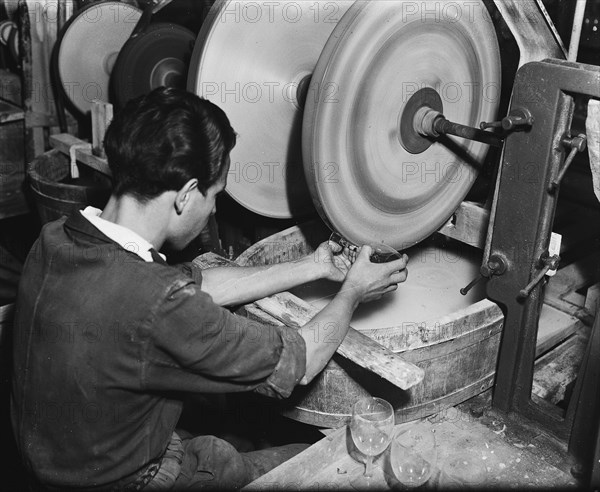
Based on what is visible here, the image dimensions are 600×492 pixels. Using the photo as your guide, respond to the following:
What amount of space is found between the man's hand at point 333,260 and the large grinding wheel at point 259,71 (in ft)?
2.00

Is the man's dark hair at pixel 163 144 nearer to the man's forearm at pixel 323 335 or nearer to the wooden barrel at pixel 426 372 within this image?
the man's forearm at pixel 323 335

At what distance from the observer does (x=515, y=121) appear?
170 centimetres

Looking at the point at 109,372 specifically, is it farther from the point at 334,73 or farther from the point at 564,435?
the point at 564,435

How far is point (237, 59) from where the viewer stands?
250cm

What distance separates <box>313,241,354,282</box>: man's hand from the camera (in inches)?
77.9

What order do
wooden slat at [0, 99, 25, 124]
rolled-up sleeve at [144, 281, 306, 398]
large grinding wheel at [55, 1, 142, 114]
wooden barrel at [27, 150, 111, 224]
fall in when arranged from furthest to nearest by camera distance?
wooden slat at [0, 99, 25, 124] < large grinding wheel at [55, 1, 142, 114] < wooden barrel at [27, 150, 111, 224] < rolled-up sleeve at [144, 281, 306, 398]

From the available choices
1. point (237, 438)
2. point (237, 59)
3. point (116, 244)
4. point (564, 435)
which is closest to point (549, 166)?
point (564, 435)

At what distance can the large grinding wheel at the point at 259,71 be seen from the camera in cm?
245

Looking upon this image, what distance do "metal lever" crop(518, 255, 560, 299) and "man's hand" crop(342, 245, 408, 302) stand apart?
35 centimetres

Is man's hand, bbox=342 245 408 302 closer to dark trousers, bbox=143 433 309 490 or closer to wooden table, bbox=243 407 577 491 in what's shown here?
wooden table, bbox=243 407 577 491

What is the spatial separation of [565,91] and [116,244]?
1.17 m

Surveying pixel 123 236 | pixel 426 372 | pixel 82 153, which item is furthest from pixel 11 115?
pixel 426 372

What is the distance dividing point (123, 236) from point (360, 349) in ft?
2.19

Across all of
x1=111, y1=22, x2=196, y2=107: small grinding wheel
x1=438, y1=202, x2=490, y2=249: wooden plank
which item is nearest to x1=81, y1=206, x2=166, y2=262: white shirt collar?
x1=438, y1=202, x2=490, y2=249: wooden plank
